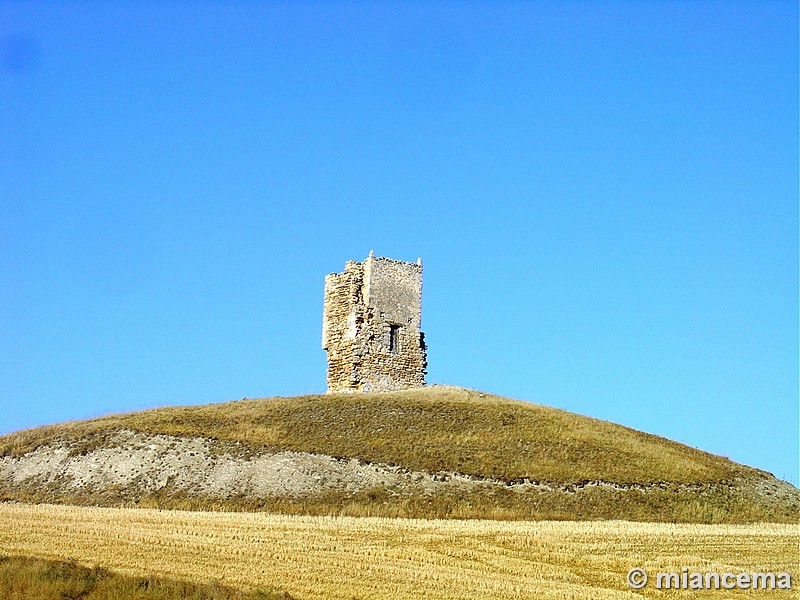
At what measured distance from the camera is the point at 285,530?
2206 centimetres

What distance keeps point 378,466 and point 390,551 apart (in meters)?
11.0

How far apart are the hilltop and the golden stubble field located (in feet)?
10.7

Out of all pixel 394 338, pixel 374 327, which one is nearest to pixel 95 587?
pixel 374 327

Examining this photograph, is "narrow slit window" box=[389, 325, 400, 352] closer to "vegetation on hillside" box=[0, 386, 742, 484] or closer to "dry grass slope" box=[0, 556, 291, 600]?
"vegetation on hillside" box=[0, 386, 742, 484]

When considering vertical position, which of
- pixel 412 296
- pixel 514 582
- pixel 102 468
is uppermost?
pixel 412 296

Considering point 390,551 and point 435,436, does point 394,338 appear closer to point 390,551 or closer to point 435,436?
point 435,436

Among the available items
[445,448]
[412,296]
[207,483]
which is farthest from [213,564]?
[412,296]

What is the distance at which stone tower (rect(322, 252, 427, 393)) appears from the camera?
43156 millimetres

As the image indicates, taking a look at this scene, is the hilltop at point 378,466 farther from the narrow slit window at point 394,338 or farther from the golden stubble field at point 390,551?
the narrow slit window at point 394,338

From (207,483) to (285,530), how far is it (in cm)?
767

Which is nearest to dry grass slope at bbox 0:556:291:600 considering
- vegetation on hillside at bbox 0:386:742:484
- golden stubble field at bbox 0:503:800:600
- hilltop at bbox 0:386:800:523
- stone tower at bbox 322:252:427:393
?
golden stubble field at bbox 0:503:800:600

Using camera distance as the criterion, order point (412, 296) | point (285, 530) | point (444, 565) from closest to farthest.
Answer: point (444, 565), point (285, 530), point (412, 296)

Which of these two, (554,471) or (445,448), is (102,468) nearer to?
(445,448)

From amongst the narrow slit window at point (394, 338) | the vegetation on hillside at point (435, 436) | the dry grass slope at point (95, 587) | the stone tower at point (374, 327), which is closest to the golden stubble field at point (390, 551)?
the dry grass slope at point (95, 587)
